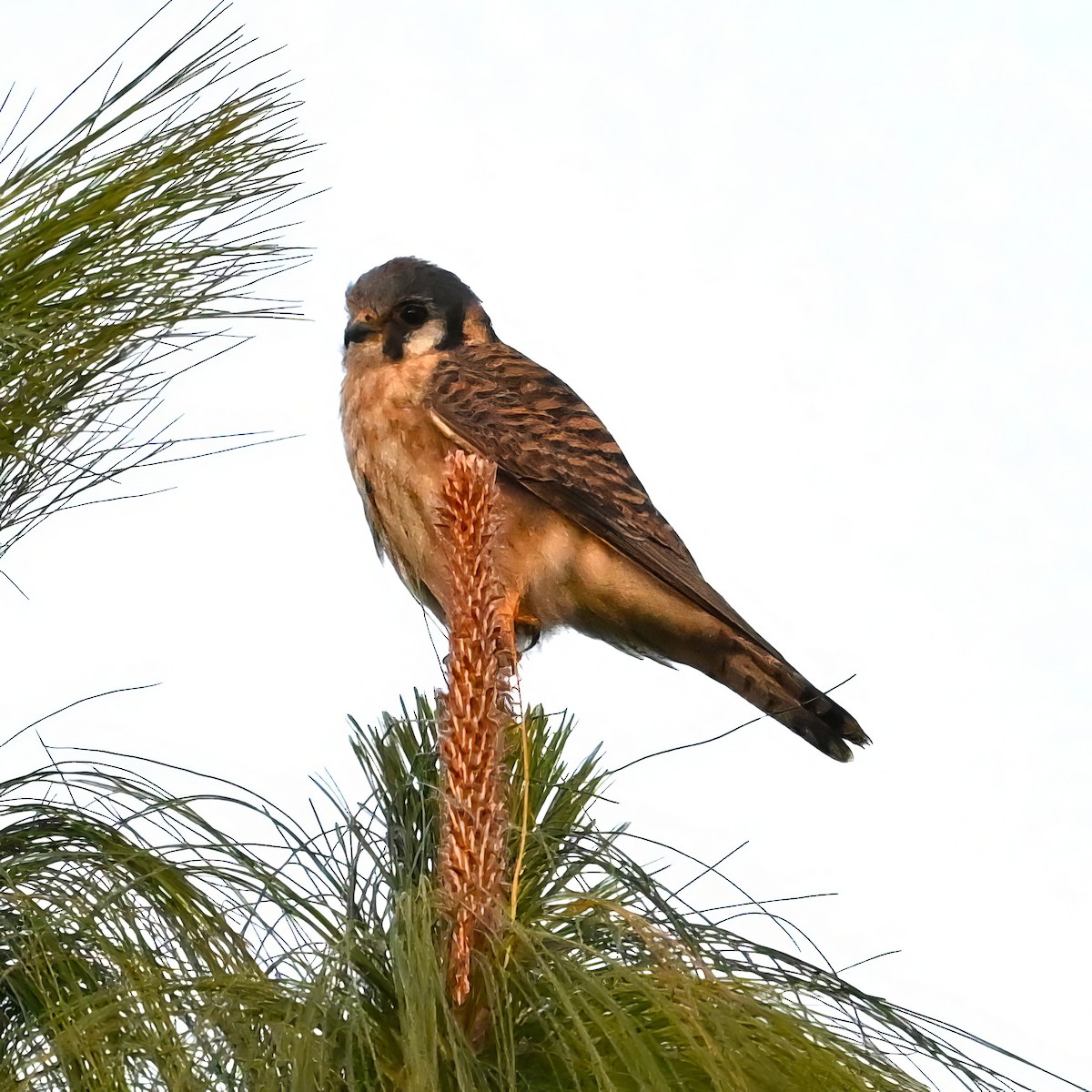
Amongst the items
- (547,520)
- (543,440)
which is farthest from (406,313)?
(547,520)

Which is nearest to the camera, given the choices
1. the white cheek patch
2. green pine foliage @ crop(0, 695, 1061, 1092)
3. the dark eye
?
green pine foliage @ crop(0, 695, 1061, 1092)

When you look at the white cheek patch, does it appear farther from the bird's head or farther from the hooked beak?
the hooked beak

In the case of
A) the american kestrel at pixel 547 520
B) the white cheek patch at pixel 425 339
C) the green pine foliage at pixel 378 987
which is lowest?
the green pine foliage at pixel 378 987

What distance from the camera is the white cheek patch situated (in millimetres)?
4375

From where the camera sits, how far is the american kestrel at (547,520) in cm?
396

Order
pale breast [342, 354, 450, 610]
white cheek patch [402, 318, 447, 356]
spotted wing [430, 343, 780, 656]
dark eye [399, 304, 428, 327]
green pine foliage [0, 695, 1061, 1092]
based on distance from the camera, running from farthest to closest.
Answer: dark eye [399, 304, 428, 327] → white cheek patch [402, 318, 447, 356] → spotted wing [430, 343, 780, 656] → pale breast [342, 354, 450, 610] → green pine foliage [0, 695, 1061, 1092]

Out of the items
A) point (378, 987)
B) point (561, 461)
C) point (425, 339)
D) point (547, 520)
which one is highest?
point (425, 339)

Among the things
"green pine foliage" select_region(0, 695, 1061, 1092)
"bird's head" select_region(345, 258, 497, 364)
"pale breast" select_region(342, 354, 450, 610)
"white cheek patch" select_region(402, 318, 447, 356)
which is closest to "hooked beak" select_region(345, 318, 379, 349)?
"bird's head" select_region(345, 258, 497, 364)

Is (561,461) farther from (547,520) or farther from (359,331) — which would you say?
(359,331)

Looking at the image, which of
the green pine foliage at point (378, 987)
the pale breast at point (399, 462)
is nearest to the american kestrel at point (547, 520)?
the pale breast at point (399, 462)

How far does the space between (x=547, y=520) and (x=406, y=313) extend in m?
0.81

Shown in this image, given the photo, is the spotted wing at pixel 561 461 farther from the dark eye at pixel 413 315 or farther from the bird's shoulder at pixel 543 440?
the dark eye at pixel 413 315

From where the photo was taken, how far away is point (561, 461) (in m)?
4.15

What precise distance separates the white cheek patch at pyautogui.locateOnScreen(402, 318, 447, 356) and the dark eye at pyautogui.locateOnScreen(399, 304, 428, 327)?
18 mm
